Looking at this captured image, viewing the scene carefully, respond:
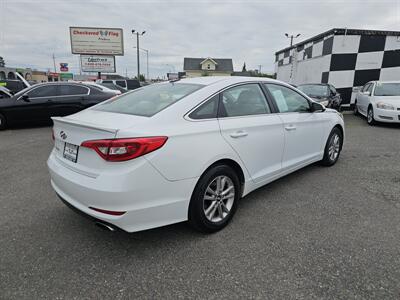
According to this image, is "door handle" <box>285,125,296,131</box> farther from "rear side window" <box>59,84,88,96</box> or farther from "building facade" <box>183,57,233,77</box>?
"building facade" <box>183,57,233,77</box>

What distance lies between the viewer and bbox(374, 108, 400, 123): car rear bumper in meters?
7.16

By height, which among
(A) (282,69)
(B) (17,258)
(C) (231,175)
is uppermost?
(A) (282,69)

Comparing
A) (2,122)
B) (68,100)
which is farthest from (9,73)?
(68,100)

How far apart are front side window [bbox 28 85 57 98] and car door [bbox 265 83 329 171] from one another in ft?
22.1

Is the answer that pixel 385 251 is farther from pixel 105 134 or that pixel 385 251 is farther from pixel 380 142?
pixel 380 142

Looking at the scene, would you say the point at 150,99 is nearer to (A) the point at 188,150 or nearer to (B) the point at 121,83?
(A) the point at 188,150

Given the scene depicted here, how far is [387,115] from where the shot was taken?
7305mm

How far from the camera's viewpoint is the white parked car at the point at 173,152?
1.79 meters

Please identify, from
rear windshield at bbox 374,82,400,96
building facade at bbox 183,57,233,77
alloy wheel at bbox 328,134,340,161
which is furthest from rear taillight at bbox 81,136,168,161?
building facade at bbox 183,57,233,77

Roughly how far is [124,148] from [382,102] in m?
8.19

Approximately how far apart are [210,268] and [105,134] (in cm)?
124

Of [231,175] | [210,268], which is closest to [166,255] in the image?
[210,268]

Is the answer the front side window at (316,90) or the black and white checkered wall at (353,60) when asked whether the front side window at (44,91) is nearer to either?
the front side window at (316,90)

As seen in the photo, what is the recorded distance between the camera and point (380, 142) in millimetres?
5801
